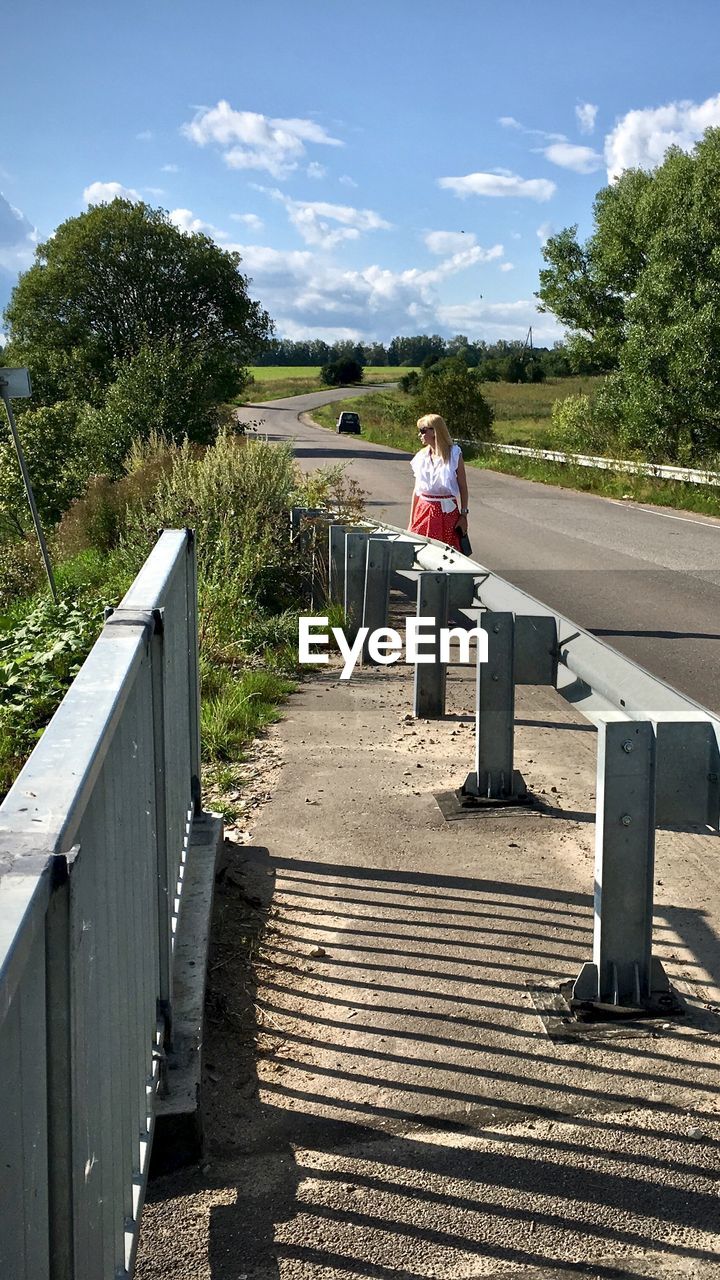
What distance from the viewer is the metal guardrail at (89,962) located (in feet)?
4.78

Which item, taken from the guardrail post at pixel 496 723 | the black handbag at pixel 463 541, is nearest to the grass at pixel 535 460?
the black handbag at pixel 463 541

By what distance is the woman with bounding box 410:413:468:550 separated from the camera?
32.6 ft

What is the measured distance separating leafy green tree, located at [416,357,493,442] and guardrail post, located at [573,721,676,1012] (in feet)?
130

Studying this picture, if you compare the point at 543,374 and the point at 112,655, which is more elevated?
the point at 543,374

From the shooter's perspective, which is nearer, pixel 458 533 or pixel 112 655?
pixel 112 655

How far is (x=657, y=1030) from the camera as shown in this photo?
404 centimetres

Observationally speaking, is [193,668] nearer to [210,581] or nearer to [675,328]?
[210,581]

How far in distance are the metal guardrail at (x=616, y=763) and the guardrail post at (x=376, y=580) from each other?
2.60m

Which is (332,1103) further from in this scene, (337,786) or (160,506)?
(160,506)

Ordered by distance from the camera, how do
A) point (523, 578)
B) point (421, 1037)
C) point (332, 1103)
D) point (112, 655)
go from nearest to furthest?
point (112, 655) < point (332, 1103) < point (421, 1037) < point (523, 578)

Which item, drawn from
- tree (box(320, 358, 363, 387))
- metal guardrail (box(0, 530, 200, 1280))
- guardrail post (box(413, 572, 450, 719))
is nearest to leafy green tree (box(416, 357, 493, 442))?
guardrail post (box(413, 572, 450, 719))

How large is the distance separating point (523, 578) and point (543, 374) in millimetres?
75476

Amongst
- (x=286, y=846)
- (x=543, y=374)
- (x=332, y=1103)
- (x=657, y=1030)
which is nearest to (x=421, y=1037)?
→ (x=332, y=1103)

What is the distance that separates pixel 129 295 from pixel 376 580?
4770 cm
